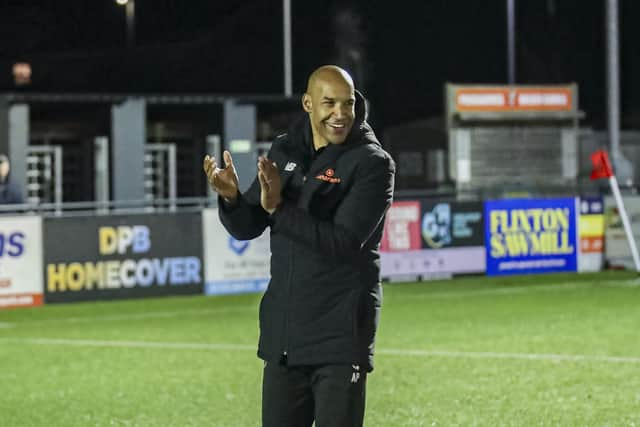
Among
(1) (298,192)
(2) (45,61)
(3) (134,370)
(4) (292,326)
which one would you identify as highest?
(2) (45,61)

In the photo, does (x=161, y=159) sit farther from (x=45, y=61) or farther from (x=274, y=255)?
(x=274, y=255)

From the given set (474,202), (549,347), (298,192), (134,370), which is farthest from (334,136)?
(474,202)

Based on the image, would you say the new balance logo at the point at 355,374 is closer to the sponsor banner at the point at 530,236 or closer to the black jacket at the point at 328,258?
the black jacket at the point at 328,258

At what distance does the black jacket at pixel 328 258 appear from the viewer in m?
5.18

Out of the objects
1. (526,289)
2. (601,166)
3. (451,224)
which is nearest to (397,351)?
(526,289)

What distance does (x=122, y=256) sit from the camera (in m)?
20.4

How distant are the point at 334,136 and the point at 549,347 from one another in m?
9.01

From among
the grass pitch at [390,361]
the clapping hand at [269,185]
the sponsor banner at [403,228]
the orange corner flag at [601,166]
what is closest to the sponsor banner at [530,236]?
the sponsor banner at [403,228]

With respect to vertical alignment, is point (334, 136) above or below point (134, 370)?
above

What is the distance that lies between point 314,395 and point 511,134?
37.8 metres

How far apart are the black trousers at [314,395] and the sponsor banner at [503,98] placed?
3680cm

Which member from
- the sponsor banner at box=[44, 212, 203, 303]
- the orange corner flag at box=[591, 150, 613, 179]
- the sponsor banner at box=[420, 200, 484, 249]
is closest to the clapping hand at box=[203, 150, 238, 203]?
the sponsor banner at box=[44, 212, 203, 303]

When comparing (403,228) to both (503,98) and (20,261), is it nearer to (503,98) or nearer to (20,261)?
(20,261)

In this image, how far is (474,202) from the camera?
23625 mm
